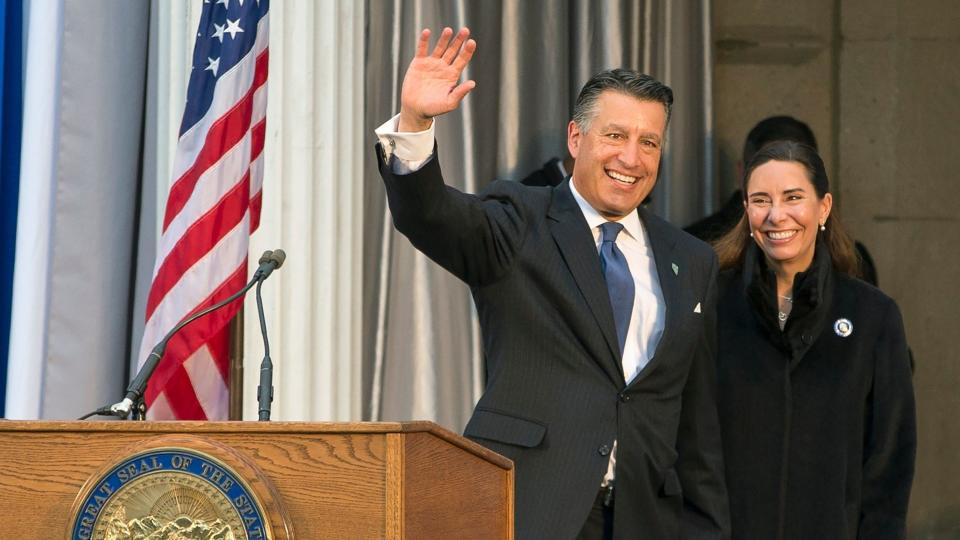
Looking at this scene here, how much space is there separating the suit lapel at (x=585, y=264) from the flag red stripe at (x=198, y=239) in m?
1.59

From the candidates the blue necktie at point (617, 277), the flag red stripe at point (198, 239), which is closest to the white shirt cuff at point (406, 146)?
the blue necktie at point (617, 277)

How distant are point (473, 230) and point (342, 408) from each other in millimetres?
2225

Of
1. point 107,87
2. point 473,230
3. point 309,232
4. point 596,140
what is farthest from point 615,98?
point 107,87

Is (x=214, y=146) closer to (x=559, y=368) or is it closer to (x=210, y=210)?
(x=210, y=210)

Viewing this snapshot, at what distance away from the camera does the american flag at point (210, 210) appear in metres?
4.21

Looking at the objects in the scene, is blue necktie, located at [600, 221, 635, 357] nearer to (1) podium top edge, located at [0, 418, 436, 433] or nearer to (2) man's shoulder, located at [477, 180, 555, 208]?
(2) man's shoulder, located at [477, 180, 555, 208]

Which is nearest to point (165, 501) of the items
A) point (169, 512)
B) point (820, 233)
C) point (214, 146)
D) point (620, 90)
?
point (169, 512)

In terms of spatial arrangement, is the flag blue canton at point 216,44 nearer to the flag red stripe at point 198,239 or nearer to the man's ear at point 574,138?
the flag red stripe at point 198,239

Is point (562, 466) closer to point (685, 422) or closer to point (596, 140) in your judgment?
point (685, 422)

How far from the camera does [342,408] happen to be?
489 centimetres

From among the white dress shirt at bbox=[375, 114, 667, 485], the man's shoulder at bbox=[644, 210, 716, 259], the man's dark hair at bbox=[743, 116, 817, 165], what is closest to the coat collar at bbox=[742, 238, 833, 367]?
the man's shoulder at bbox=[644, 210, 716, 259]

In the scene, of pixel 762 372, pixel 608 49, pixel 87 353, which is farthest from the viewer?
pixel 608 49

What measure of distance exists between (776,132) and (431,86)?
10.5ft

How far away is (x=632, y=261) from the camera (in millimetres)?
3066
